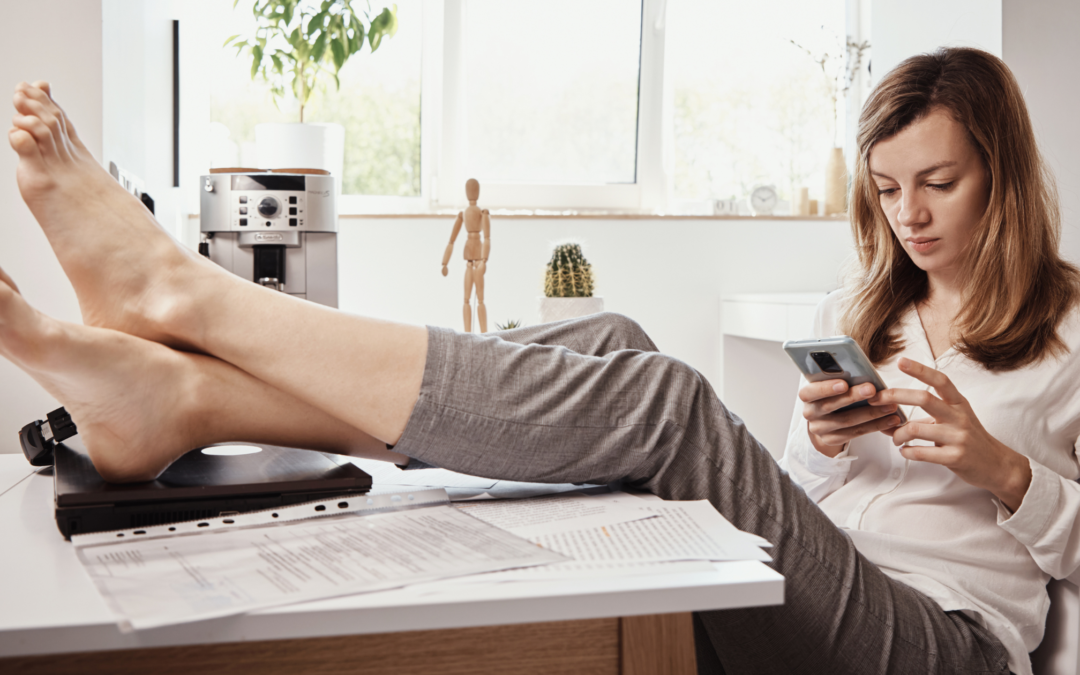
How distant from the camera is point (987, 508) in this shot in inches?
41.7

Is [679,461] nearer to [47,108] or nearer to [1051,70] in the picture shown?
[47,108]

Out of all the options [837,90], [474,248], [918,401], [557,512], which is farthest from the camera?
[837,90]

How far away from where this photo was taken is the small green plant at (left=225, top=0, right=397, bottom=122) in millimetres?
2674

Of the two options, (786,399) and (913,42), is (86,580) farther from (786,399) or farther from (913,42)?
(786,399)

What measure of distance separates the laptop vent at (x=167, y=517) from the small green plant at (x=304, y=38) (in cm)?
220

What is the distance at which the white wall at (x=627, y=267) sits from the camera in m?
2.82

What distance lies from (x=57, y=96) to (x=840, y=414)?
145 cm

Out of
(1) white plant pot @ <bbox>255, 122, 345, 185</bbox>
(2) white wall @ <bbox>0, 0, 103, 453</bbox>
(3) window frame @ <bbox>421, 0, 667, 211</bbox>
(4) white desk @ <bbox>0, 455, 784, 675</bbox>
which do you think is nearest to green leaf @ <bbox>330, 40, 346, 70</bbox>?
(1) white plant pot @ <bbox>255, 122, 345, 185</bbox>

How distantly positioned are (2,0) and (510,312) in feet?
5.64

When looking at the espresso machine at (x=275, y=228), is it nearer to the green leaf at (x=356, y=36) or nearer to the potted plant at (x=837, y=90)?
the green leaf at (x=356, y=36)

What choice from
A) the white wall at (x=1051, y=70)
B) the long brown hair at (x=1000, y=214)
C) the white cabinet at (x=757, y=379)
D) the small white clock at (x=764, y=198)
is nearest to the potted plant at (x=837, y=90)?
the small white clock at (x=764, y=198)

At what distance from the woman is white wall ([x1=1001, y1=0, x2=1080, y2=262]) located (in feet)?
3.26

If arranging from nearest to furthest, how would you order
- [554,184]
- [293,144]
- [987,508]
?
[987,508], [293,144], [554,184]

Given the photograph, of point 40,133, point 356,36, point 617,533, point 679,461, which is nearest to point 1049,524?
point 679,461
